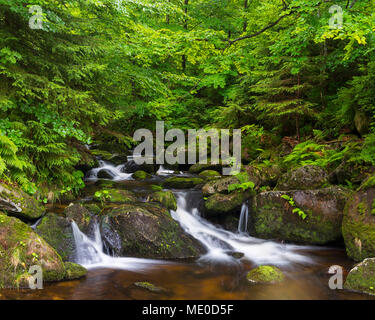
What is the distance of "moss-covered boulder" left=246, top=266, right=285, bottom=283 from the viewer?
4.58 m

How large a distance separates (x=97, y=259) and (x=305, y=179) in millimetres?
5166

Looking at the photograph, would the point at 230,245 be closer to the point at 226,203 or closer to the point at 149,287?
the point at 226,203

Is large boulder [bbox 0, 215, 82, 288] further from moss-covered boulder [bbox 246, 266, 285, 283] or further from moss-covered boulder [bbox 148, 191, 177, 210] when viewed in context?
moss-covered boulder [bbox 148, 191, 177, 210]

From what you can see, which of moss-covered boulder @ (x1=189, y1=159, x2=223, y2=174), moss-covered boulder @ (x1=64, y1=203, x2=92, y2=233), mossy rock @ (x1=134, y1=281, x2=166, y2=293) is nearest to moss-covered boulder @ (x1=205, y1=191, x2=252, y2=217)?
moss-covered boulder @ (x1=64, y1=203, x2=92, y2=233)

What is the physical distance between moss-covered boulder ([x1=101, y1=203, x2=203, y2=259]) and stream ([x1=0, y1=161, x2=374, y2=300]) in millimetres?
171

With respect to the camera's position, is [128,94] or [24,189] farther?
[128,94]

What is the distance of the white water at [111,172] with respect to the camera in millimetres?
10562

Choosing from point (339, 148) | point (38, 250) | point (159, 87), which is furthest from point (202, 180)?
point (38, 250)

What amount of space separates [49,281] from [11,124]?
129 inches

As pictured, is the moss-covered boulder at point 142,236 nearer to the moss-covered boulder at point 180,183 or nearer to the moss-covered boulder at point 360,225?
the moss-covered boulder at point 360,225

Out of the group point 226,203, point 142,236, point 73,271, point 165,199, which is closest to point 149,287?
point 73,271

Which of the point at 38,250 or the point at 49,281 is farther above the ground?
the point at 38,250
